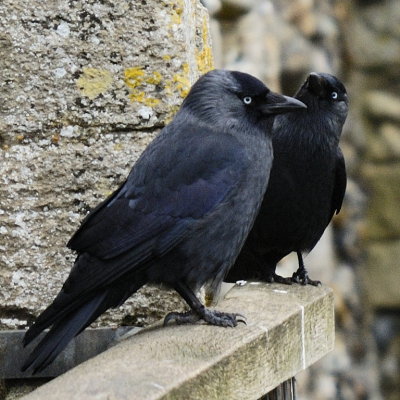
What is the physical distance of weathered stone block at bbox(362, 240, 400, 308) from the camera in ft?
31.4

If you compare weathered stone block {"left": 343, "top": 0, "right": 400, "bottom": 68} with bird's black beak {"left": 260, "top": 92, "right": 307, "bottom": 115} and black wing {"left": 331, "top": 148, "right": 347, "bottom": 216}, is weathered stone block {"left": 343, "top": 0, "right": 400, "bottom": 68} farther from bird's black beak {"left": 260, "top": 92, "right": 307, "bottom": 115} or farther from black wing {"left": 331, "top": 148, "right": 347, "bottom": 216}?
bird's black beak {"left": 260, "top": 92, "right": 307, "bottom": 115}

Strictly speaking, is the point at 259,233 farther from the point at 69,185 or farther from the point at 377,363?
the point at 377,363

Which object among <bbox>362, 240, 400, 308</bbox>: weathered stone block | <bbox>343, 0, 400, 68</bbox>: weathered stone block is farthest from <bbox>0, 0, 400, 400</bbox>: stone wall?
<bbox>362, 240, 400, 308</bbox>: weathered stone block

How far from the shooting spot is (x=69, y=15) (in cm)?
389

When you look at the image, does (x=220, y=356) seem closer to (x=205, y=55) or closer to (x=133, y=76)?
(x=133, y=76)

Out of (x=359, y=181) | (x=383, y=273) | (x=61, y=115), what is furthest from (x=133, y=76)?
(x=383, y=273)

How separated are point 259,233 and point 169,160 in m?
0.99

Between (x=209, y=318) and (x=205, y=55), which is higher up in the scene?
(x=205, y=55)

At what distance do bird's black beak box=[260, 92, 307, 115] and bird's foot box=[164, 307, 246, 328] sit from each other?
2.07ft

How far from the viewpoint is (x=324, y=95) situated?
4594 mm

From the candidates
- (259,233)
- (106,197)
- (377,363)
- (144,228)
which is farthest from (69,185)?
(377,363)

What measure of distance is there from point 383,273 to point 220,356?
22.0ft

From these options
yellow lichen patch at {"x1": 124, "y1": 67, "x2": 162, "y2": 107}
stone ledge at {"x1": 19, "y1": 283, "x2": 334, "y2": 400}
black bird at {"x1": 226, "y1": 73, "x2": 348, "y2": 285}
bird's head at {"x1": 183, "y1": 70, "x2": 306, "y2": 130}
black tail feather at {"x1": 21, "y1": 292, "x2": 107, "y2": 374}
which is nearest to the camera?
stone ledge at {"x1": 19, "y1": 283, "x2": 334, "y2": 400}

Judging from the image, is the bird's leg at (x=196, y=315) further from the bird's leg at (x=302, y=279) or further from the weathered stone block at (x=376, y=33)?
the weathered stone block at (x=376, y=33)
